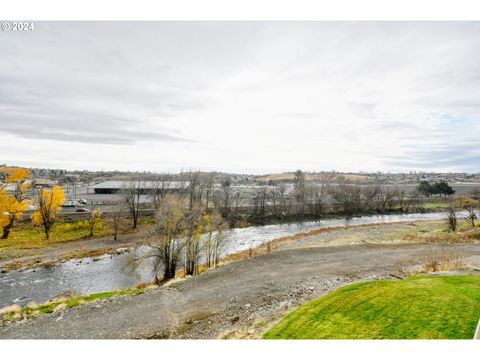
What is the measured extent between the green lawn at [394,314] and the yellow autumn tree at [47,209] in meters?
23.2

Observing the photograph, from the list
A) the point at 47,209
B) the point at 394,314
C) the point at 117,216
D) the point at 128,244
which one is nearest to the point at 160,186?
the point at 117,216

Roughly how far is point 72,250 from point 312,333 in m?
19.3

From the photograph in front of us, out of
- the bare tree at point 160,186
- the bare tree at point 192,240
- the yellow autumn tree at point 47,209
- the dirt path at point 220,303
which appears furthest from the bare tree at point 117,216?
the dirt path at point 220,303

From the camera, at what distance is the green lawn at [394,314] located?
3943 mm

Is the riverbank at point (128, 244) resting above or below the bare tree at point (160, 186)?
below

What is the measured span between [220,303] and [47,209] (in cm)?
2084

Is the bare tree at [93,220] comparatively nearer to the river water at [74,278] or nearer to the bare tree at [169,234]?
the river water at [74,278]

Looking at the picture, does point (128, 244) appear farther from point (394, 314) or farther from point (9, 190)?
point (394, 314)

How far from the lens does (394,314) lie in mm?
4383

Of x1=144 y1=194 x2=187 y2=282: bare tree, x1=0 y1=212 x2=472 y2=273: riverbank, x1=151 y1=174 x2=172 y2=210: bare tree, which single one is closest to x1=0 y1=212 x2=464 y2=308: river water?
x1=0 y1=212 x2=472 y2=273: riverbank

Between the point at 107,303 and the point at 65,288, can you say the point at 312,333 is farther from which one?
the point at 65,288

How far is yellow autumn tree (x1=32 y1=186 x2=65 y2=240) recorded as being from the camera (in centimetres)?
2142

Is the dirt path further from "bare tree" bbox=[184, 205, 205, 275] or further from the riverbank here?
the riverbank

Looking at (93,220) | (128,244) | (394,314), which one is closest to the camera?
(394,314)
